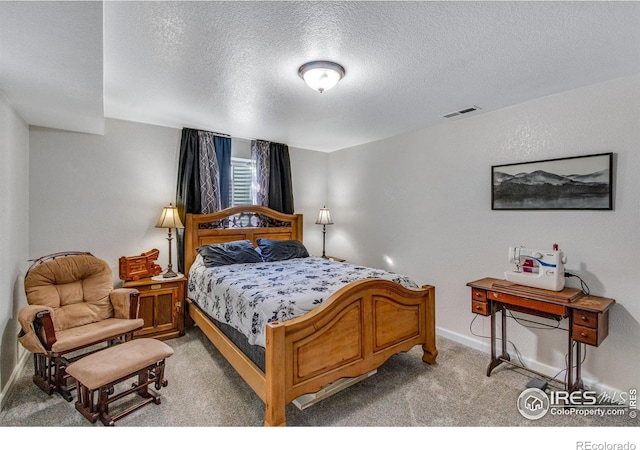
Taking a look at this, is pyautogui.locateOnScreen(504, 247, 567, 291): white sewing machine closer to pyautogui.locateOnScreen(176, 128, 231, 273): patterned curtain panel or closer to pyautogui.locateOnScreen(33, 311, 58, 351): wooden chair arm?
pyautogui.locateOnScreen(176, 128, 231, 273): patterned curtain panel

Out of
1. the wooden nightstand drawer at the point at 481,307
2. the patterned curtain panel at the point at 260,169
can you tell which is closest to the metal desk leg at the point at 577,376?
the wooden nightstand drawer at the point at 481,307

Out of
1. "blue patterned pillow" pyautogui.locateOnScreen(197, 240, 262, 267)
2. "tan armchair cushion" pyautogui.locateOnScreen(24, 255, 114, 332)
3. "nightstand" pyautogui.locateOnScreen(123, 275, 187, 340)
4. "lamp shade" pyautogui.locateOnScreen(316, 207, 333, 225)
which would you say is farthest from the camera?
"lamp shade" pyautogui.locateOnScreen(316, 207, 333, 225)

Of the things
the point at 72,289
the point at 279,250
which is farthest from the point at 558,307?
the point at 72,289

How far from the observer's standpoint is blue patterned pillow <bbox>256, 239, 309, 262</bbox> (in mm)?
3871

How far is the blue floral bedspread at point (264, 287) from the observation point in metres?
2.14

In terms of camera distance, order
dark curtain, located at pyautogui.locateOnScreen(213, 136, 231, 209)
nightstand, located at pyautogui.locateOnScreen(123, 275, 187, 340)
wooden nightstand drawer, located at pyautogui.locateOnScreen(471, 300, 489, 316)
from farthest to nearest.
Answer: dark curtain, located at pyautogui.locateOnScreen(213, 136, 231, 209) → nightstand, located at pyautogui.locateOnScreen(123, 275, 187, 340) → wooden nightstand drawer, located at pyautogui.locateOnScreen(471, 300, 489, 316)

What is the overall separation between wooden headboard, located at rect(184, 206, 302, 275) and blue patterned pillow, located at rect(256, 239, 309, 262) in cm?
27

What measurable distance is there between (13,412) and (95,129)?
8.24ft

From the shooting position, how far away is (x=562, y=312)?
2.20 meters

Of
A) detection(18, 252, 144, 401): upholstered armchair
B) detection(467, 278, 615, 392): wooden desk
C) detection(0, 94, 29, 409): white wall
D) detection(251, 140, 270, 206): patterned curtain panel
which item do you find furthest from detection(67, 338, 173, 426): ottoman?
detection(467, 278, 615, 392): wooden desk

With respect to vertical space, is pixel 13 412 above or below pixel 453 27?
below

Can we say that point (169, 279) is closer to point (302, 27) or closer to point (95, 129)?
point (95, 129)

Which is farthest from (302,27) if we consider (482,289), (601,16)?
(482,289)

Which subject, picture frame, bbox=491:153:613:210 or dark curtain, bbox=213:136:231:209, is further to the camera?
dark curtain, bbox=213:136:231:209
